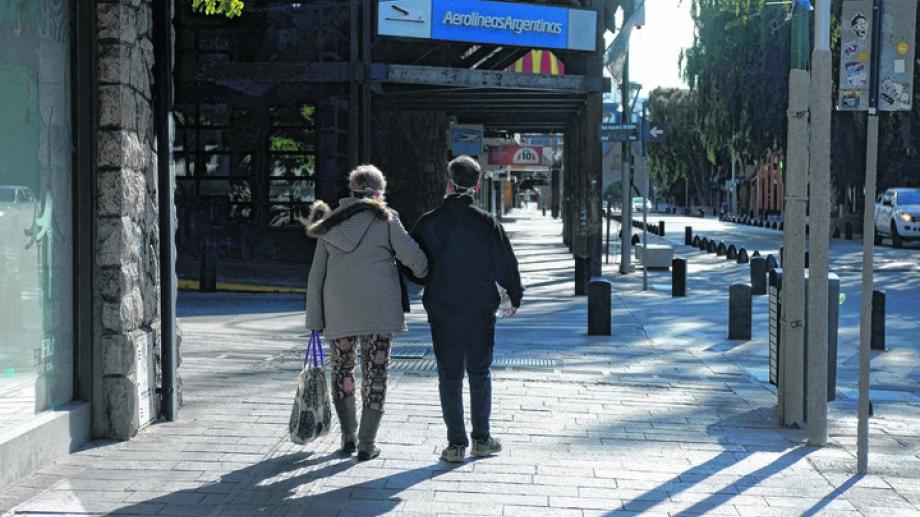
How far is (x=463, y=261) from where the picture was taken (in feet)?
21.2

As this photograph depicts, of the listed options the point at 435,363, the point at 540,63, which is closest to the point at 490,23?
the point at 540,63

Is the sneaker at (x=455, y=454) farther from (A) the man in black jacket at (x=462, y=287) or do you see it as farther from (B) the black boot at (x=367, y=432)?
(B) the black boot at (x=367, y=432)

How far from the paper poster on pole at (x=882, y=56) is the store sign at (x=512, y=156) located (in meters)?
32.7

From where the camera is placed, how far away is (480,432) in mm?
6598

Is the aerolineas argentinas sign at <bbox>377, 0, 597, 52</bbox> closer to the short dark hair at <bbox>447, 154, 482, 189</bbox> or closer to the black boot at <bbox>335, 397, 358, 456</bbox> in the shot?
the short dark hair at <bbox>447, 154, 482, 189</bbox>

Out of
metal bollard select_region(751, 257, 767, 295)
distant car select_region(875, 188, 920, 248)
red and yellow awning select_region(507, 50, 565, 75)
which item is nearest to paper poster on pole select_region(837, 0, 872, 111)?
metal bollard select_region(751, 257, 767, 295)

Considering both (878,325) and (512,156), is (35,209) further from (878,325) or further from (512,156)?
(512,156)

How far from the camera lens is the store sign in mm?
39125

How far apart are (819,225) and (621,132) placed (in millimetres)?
14164

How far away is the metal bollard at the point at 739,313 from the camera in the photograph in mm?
12664

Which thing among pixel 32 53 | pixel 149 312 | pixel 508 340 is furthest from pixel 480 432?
pixel 508 340

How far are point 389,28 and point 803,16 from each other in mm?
12155

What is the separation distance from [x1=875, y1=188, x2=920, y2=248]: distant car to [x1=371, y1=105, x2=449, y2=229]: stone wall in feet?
50.8

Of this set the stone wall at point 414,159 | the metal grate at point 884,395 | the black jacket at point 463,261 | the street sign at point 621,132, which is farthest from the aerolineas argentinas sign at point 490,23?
the black jacket at point 463,261
